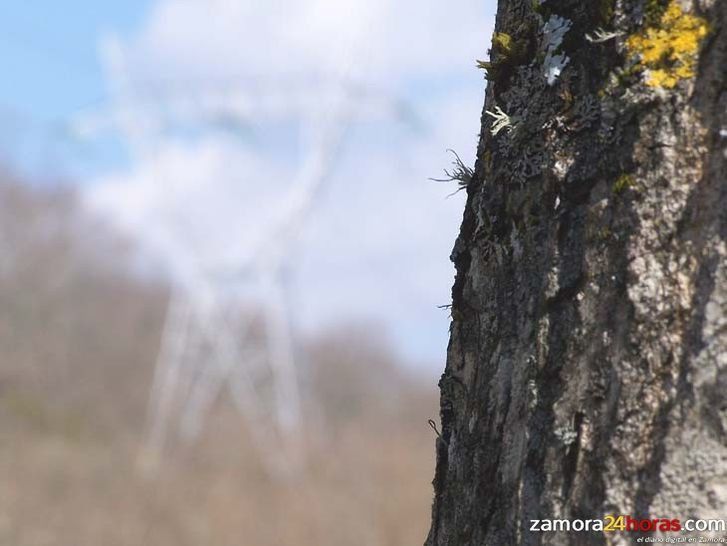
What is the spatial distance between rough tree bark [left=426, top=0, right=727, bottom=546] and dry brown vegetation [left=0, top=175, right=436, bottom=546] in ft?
43.8

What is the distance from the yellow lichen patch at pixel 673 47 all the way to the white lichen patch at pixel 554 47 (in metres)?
0.12

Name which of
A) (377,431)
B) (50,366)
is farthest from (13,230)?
(377,431)

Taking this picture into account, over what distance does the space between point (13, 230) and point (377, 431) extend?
1697 centimetres

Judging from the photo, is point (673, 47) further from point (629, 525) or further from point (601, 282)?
point (629, 525)

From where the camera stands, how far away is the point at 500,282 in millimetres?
1274

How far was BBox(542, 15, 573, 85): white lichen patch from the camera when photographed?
124 centimetres

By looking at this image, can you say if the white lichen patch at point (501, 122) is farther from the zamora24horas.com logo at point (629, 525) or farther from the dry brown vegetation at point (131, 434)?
the dry brown vegetation at point (131, 434)

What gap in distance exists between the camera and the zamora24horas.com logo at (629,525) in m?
1.05

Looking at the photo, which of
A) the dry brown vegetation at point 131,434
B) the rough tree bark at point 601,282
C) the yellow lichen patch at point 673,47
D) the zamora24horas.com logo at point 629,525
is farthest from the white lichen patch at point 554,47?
the dry brown vegetation at point 131,434

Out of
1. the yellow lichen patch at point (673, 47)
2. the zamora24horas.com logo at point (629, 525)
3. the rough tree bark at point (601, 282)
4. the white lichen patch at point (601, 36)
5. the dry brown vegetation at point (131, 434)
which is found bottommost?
the zamora24horas.com logo at point (629, 525)

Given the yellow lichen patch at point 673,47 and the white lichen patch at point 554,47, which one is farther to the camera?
the white lichen patch at point 554,47

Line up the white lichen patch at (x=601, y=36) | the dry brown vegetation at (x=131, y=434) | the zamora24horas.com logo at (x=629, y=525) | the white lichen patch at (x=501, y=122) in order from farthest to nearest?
the dry brown vegetation at (x=131, y=434), the white lichen patch at (x=501, y=122), the white lichen patch at (x=601, y=36), the zamora24horas.com logo at (x=629, y=525)

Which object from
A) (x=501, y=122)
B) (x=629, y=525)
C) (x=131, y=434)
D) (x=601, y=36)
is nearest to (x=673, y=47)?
(x=601, y=36)

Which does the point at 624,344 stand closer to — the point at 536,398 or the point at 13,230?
the point at 536,398
